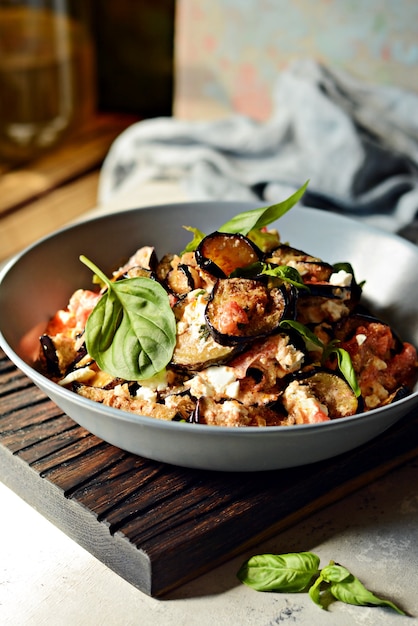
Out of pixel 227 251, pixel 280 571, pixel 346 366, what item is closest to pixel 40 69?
pixel 227 251

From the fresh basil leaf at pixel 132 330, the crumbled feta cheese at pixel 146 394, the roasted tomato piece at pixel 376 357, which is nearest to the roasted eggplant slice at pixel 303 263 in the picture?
the roasted tomato piece at pixel 376 357

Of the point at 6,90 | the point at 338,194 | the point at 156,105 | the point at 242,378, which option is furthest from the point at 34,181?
the point at 242,378

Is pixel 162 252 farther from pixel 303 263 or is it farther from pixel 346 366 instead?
pixel 346 366

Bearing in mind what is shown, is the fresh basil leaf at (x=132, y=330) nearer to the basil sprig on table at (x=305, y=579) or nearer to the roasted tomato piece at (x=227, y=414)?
the roasted tomato piece at (x=227, y=414)

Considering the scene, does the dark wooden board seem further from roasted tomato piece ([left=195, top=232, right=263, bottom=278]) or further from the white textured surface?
roasted tomato piece ([left=195, top=232, right=263, bottom=278])

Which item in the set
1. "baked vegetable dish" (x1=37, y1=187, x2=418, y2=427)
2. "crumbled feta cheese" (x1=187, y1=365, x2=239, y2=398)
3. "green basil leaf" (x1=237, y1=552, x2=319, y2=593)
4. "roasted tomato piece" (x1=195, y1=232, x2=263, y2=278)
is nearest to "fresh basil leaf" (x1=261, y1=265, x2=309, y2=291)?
"baked vegetable dish" (x1=37, y1=187, x2=418, y2=427)

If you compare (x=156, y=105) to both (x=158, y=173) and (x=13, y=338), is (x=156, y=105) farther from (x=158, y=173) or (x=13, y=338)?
(x=13, y=338)
